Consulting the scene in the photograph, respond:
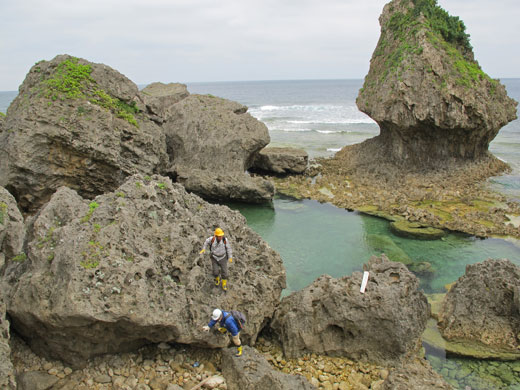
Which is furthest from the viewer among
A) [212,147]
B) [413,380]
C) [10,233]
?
[212,147]

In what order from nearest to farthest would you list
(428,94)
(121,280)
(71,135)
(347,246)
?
(121,280)
(71,135)
(347,246)
(428,94)

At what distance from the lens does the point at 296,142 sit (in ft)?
153

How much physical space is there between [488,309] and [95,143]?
1479 cm

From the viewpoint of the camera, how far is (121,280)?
7.71 meters

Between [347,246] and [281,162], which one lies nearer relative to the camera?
[347,246]

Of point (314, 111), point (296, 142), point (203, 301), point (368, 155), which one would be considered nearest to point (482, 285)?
point (203, 301)

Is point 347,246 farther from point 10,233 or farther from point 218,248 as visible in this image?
point 10,233

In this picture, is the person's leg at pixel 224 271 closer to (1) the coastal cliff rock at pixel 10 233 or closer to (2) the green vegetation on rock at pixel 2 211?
(1) the coastal cliff rock at pixel 10 233

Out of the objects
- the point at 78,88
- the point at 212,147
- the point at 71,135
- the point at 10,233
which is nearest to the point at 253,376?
the point at 10,233

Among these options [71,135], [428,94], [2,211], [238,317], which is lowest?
[238,317]

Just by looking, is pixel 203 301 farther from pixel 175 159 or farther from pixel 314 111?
pixel 314 111

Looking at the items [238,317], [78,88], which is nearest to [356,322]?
[238,317]

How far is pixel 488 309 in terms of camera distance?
10680mm

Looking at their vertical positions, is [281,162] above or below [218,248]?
above
